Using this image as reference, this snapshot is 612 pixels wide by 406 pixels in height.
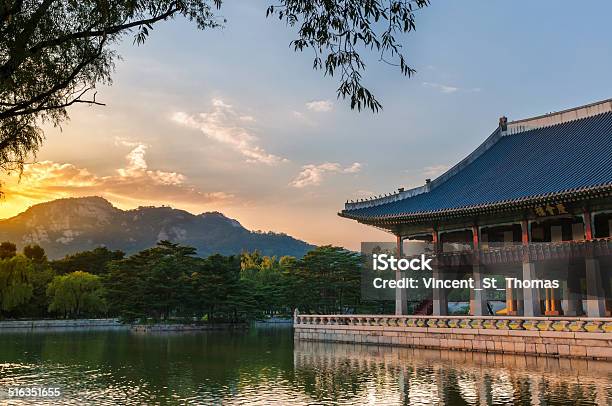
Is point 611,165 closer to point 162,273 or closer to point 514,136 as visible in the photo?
point 514,136

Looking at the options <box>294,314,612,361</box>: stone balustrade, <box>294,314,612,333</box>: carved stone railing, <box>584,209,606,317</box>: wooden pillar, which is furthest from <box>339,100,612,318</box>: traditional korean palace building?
<box>294,314,612,361</box>: stone balustrade

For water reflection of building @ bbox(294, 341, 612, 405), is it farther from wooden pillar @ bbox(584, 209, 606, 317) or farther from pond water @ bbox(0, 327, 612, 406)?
wooden pillar @ bbox(584, 209, 606, 317)

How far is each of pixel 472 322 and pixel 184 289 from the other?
3197cm

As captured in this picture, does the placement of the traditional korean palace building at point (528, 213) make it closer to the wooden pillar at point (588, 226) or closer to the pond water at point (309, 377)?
the wooden pillar at point (588, 226)

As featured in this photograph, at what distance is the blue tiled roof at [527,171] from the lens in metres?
28.1

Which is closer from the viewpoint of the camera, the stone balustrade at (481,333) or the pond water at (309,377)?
the pond water at (309,377)

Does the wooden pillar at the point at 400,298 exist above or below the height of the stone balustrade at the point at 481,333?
above

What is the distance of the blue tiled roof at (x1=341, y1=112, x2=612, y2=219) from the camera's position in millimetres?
28094

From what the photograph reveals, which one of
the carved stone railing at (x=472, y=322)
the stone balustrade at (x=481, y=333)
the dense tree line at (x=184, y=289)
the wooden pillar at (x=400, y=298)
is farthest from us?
the dense tree line at (x=184, y=289)

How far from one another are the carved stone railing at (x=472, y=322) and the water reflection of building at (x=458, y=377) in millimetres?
1490

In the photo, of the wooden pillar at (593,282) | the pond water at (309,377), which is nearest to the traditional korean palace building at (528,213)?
the wooden pillar at (593,282)

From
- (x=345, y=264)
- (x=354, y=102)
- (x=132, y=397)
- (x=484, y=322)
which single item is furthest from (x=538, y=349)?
(x=345, y=264)

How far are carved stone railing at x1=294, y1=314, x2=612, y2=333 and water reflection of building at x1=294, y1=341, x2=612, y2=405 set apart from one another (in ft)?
4.89

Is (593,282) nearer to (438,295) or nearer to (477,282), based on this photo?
(477,282)
